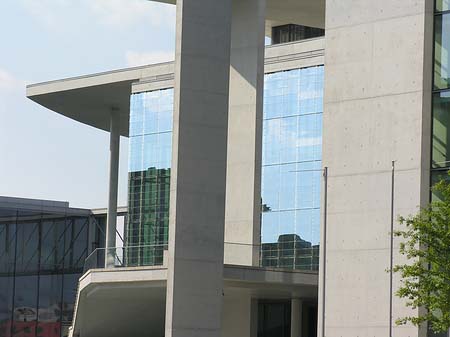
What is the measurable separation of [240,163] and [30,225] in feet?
86.4

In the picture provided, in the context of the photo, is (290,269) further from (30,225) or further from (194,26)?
(30,225)

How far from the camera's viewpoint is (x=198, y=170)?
148 feet

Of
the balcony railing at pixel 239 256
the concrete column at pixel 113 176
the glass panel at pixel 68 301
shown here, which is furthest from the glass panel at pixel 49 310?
the balcony railing at pixel 239 256

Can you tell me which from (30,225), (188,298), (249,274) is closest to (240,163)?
(249,274)

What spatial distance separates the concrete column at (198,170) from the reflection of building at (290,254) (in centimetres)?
539

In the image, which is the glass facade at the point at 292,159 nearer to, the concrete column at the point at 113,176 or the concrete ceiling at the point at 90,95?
the concrete ceiling at the point at 90,95

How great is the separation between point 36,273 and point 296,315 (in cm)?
2499

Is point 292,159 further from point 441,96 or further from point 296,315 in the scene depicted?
point 441,96

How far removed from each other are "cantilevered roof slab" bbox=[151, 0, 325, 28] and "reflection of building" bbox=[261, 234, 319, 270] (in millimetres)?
9947

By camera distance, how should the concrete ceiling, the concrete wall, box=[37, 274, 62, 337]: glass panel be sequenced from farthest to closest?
box=[37, 274, 62, 337]: glass panel, the concrete ceiling, the concrete wall

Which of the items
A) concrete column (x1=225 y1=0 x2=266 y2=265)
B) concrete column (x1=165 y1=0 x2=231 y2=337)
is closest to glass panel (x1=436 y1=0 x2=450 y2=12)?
concrete column (x1=165 y1=0 x2=231 y2=337)

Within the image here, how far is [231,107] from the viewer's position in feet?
172

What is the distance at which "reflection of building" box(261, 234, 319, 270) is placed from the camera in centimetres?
5031

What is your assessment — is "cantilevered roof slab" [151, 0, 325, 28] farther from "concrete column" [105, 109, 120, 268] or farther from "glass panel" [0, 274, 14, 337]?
Answer: "glass panel" [0, 274, 14, 337]
